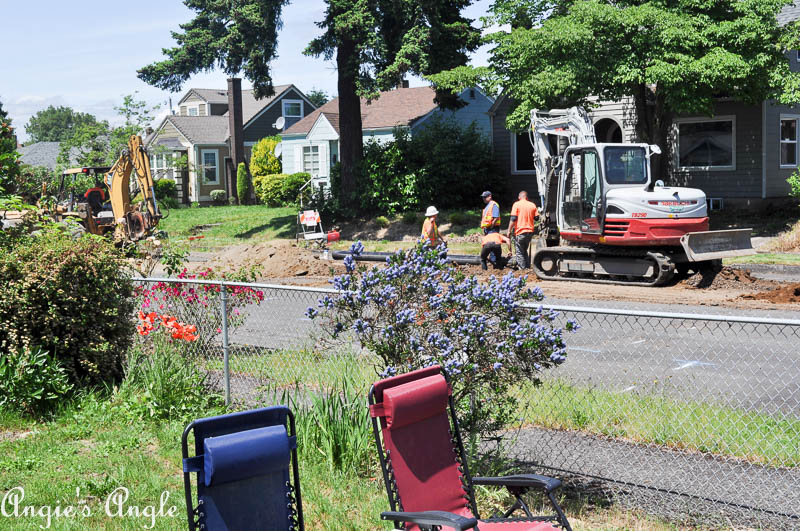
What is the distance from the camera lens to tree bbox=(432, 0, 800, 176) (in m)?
20.9

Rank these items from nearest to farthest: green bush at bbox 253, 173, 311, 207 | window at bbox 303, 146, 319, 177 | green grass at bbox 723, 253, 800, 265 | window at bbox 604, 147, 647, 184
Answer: window at bbox 604, 147, 647, 184, green grass at bbox 723, 253, 800, 265, green bush at bbox 253, 173, 311, 207, window at bbox 303, 146, 319, 177

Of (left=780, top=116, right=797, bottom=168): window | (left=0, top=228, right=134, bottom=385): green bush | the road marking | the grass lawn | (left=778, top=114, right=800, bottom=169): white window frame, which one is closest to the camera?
the grass lawn

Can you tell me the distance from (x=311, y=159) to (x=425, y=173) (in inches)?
644

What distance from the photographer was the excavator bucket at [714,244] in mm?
→ 16031

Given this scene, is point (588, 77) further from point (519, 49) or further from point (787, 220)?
point (787, 220)

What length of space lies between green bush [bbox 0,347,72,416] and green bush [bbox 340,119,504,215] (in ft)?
72.6

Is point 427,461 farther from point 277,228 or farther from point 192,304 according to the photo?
point 277,228

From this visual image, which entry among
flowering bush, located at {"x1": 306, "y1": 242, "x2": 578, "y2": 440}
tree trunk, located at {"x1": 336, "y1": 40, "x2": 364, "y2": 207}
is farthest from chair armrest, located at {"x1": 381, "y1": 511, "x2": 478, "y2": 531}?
tree trunk, located at {"x1": 336, "y1": 40, "x2": 364, "y2": 207}

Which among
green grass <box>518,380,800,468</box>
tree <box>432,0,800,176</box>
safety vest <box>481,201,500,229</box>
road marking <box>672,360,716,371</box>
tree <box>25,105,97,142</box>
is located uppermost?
tree <box>25,105,97,142</box>

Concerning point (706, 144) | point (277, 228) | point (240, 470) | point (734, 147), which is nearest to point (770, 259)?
point (734, 147)

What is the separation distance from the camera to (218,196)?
51.1 metres

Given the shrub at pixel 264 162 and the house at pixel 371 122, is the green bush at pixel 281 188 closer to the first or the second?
the house at pixel 371 122

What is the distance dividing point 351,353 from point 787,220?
20.5m

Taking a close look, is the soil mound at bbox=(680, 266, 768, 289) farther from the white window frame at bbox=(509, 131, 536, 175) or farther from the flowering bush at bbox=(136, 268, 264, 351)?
the white window frame at bbox=(509, 131, 536, 175)
